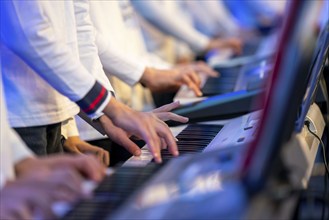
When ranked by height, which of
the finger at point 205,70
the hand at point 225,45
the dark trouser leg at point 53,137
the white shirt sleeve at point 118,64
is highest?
the dark trouser leg at point 53,137

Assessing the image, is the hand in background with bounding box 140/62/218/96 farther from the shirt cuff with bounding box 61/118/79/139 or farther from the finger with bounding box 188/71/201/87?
the shirt cuff with bounding box 61/118/79/139

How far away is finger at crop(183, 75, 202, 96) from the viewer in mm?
2875

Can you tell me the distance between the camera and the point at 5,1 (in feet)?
5.74

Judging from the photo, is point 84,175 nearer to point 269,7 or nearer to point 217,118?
point 217,118

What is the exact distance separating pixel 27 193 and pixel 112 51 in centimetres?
161

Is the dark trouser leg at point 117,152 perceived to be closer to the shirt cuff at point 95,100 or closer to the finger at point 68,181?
the shirt cuff at point 95,100

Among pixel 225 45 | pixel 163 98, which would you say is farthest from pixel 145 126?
pixel 225 45

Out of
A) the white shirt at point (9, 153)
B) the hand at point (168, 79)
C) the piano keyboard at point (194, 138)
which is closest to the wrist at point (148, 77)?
the hand at point (168, 79)

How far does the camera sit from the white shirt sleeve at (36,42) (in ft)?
5.75

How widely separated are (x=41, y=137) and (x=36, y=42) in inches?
11.3

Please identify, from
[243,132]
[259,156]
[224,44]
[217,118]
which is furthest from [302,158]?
[224,44]

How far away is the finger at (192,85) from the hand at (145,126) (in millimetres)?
1023

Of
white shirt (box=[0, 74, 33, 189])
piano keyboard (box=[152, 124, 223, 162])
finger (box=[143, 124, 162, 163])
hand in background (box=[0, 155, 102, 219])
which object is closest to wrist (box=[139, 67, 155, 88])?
piano keyboard (box=[152, 124, 223, 162])

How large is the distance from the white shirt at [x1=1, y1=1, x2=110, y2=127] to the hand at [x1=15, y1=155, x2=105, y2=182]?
20.2 inches
